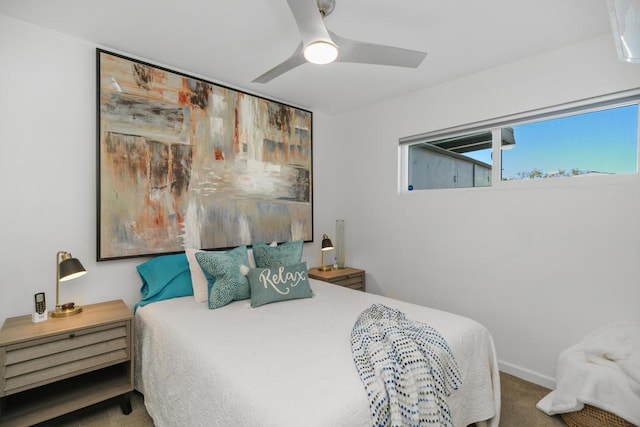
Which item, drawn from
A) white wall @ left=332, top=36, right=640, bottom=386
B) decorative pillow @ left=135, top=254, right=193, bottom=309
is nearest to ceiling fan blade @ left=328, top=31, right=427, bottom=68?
white wall @ left=332, top=36, right=640, bottom=386

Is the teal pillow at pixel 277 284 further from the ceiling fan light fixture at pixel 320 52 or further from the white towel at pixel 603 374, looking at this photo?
the white towel at pixel 603 374

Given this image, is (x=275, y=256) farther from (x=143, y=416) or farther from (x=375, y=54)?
(x=375, y=54)

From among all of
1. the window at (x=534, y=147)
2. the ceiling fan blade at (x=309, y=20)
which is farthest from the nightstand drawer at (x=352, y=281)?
the ceiling fan blade at (x=309, y=20)

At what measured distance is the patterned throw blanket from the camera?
1239 mm

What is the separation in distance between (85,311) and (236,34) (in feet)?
6.83

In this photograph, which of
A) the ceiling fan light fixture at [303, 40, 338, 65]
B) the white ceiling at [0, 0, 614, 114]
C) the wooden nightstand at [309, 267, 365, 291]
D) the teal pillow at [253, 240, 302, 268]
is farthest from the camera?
the wooden nightstand at [309, 267, 365, 291]

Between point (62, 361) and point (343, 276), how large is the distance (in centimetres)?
226

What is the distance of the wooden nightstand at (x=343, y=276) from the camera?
324 centimetres

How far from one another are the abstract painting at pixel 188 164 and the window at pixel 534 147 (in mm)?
1356

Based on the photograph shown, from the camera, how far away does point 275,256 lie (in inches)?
107

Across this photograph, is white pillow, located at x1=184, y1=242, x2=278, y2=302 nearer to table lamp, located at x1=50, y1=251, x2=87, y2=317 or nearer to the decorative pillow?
the decorative pillow

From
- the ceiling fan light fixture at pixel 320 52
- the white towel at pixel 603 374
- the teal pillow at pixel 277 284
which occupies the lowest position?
the white towel at pixel 603 374

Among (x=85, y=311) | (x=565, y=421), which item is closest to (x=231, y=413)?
(x=85, y=311)

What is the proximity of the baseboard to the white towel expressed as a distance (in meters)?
0.27
